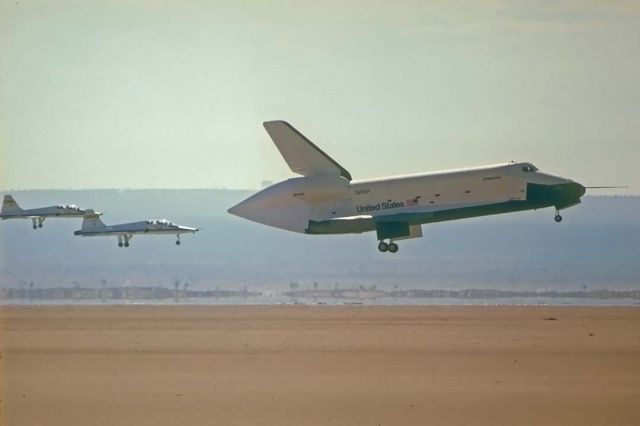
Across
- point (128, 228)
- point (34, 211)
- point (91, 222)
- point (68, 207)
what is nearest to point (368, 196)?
point (128, 228)

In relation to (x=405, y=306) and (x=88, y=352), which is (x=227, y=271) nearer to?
(x=405, y=306)

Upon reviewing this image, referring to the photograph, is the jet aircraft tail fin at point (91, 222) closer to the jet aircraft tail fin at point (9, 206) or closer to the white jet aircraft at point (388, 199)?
the jet aircraft tail fin at point (9, 206)

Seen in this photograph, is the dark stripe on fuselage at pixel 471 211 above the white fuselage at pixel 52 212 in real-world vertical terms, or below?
below

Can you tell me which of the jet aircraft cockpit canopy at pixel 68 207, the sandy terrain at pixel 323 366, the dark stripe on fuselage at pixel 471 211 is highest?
the jet aircraft cockpit canopy at pixel 68 207

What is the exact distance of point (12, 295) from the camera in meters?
93.8

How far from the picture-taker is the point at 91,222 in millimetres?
96938

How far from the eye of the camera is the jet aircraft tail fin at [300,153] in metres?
57.3

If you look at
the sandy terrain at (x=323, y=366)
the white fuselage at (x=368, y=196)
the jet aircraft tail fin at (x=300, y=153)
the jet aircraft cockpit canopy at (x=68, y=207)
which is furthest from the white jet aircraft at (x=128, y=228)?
the white fuselage at (x=368, y=196)

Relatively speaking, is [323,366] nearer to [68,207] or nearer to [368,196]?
[368,196]

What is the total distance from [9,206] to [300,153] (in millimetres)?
39810

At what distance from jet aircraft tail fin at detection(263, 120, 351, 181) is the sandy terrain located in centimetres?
819

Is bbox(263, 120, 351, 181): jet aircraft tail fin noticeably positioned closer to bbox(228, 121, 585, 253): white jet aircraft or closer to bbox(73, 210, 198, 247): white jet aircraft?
bbox(228, 121, 585, 253): white jet aircraft

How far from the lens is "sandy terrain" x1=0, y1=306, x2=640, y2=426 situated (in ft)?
175

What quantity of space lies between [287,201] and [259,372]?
885 centimetres
